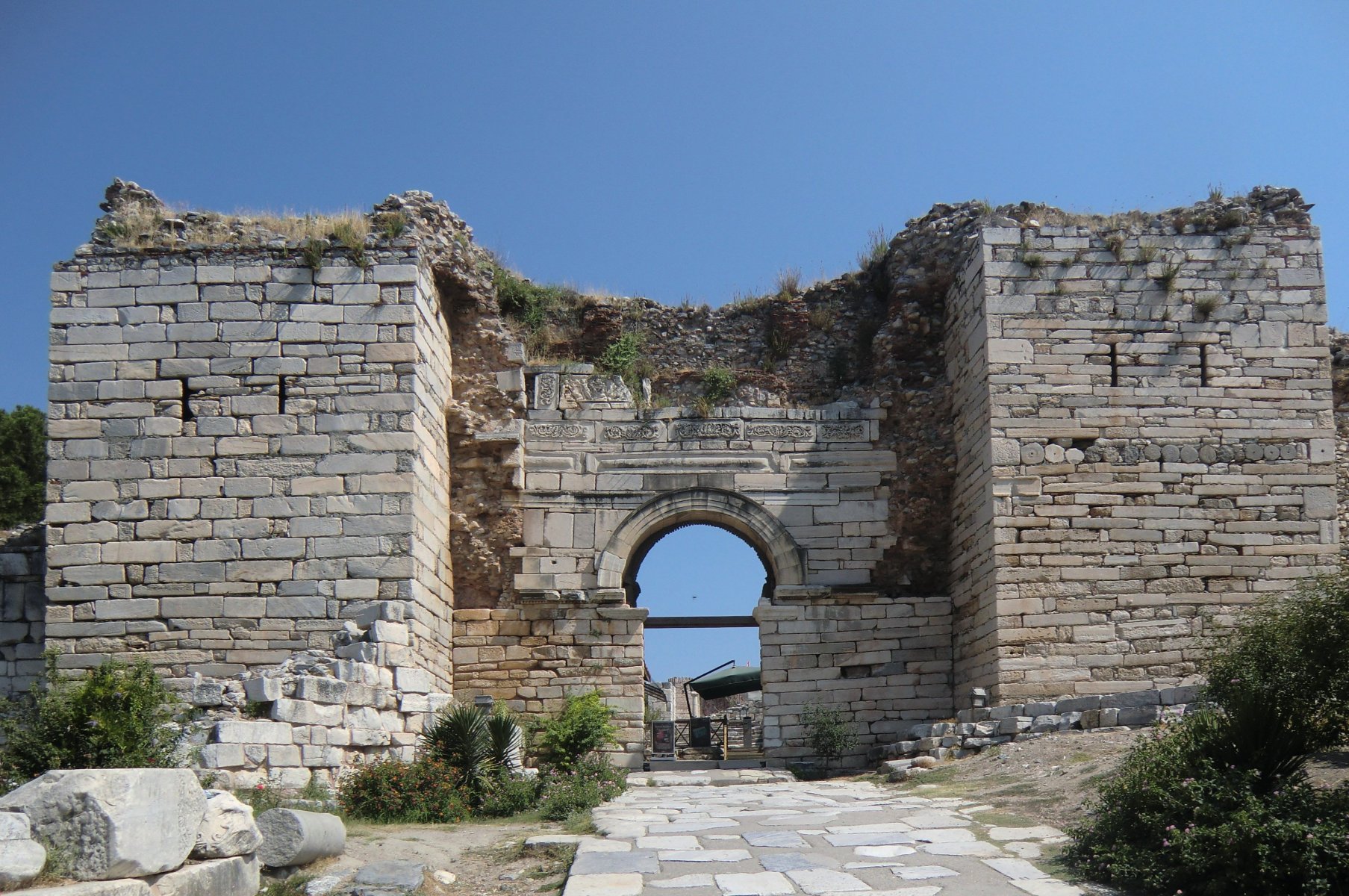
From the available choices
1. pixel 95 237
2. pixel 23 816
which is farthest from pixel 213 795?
pixel 95 237

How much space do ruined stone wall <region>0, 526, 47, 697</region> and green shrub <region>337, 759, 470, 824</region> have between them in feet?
15.0

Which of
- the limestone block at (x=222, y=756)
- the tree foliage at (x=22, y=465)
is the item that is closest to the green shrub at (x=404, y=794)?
the limestone block at (x=222, y=756)

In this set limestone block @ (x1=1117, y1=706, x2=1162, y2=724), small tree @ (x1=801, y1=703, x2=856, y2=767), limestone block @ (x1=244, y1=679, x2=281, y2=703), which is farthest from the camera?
small tree @ (x1=801, y1=703, x2=856, y2=767)

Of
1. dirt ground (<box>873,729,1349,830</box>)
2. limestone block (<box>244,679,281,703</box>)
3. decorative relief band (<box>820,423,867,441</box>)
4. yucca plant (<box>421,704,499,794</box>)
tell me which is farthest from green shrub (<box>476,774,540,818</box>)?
decorative relief band (<box>820,423,867,441</box>)

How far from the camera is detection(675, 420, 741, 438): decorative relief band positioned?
48.1 ft

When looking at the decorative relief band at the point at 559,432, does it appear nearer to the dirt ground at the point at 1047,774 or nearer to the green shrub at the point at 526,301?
the green shrub at the point at 526,301

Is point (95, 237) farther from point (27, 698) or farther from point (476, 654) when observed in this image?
point (476, 654)

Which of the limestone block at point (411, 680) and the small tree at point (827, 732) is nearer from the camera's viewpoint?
the limestone block at point (411, 680)

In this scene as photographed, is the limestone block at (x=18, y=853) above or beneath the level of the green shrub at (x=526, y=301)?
beneath

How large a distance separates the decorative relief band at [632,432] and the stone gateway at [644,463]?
3 centimetres

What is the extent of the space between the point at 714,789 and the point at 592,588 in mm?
3254

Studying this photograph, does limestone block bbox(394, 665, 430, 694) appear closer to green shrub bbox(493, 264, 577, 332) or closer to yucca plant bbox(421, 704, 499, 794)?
yucca plant bbox(421, 704, 499, 794)

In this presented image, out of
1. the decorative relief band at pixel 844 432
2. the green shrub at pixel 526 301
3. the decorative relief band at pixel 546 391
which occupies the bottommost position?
the decorative relief band at pixel 844 432

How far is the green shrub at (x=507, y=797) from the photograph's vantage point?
9.64 meters
